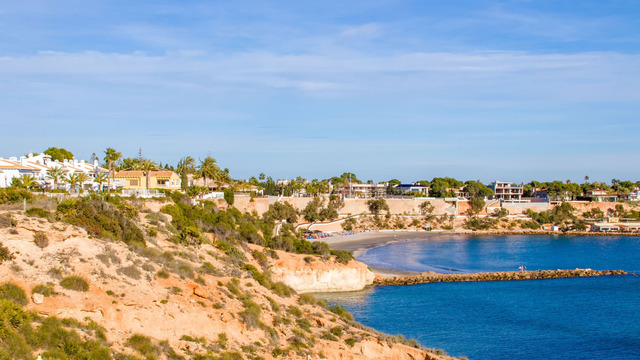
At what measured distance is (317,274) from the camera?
4531cm

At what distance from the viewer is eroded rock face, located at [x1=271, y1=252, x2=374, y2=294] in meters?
43.7

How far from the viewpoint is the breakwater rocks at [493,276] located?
Result: 174ft

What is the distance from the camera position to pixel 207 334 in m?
20.6

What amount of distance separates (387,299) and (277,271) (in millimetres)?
9947

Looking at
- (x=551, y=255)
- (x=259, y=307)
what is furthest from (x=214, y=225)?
(x=551, y=255)

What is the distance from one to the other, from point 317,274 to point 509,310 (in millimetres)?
16005

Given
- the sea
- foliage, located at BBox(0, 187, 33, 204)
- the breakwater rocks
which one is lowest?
the sea

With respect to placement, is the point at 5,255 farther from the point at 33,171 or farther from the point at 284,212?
the point at 284,212

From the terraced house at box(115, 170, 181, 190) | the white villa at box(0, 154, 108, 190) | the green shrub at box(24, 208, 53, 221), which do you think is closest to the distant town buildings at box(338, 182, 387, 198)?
the terraced house at box(115, 170, 181, 190)

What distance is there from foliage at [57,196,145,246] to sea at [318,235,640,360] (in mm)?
18055

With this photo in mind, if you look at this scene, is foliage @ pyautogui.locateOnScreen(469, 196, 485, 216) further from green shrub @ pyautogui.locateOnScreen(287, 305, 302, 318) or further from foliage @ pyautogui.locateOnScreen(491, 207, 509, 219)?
green shrub @ pyautogui.locateOnScreen(287, 305, 302, 318)

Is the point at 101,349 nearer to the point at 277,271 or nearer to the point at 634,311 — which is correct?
the point at 277,271

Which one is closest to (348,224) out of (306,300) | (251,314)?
(306,300)

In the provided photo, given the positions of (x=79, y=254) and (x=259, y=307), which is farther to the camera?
(x=259, y=307)
